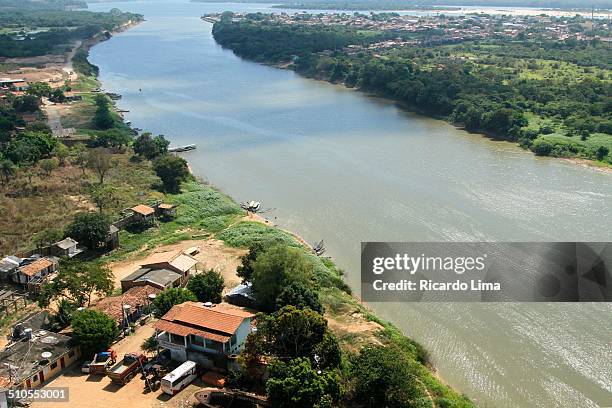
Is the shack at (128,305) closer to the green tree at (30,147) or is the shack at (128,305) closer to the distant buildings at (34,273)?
the distant buildings at (34,273)

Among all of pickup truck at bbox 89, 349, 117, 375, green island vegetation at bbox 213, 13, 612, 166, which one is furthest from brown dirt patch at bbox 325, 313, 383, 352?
green island vegetation at bbox 213, 13, 612, 166

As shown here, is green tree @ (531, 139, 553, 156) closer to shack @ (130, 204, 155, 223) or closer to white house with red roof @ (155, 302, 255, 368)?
shack @ (130, 204, 155, 223)

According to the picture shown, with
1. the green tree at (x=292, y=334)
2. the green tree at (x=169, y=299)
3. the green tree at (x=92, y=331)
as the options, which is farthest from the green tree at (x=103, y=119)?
the green tree at (x=292, y=334)

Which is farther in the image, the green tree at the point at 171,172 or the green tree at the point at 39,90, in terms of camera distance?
the green tree at the point at 39,90

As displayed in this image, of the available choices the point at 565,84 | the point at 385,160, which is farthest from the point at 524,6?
the point at 385,160

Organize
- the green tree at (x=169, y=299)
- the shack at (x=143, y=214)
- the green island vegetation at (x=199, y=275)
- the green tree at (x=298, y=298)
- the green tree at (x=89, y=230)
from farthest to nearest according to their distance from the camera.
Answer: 1. the shack at (x=143, y=214)
2. the green tree at (x=89, y=230)
3. the green tree at (x=169, y=299)
4. the green tree at (x=298, y=298)
5. the green island vegetation at (x=199, y=275)

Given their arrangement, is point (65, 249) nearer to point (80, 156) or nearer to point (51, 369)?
point (51, 369)
